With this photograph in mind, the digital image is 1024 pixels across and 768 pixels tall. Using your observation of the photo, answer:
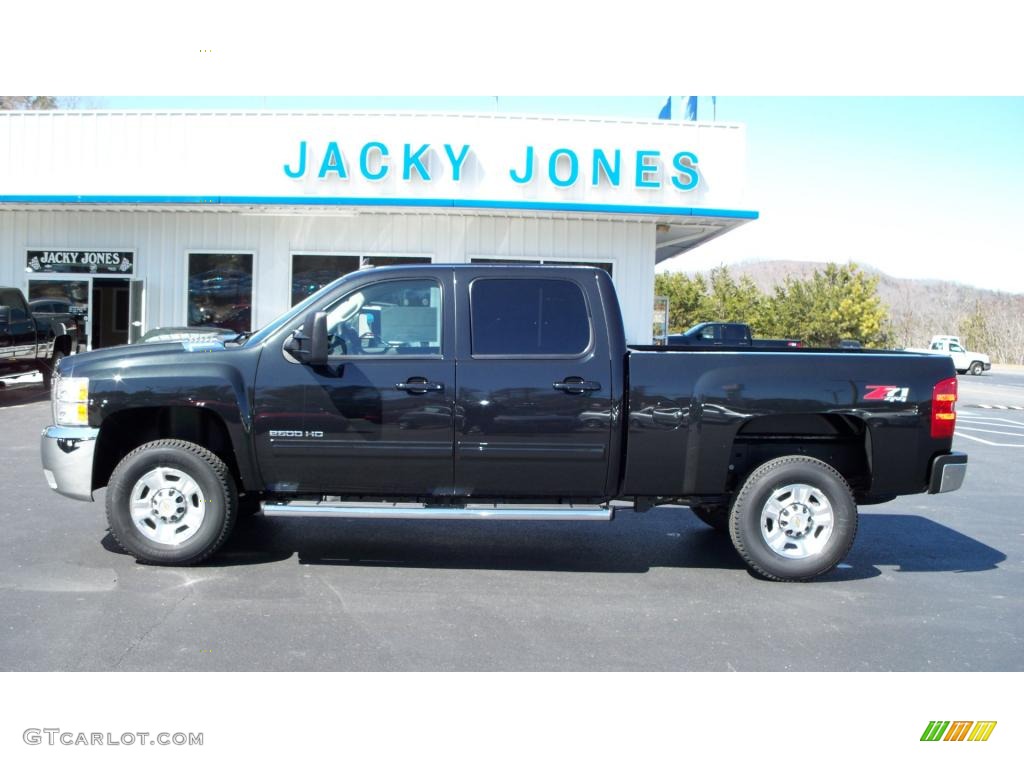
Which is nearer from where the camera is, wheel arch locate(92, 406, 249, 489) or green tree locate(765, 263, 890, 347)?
wheel arch locate(92, 406, 249, 489)

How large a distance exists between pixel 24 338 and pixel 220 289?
3.85 meters

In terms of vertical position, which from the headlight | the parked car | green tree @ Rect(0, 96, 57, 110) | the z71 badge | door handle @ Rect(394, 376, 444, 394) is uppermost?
green tree @ Rect(0, 96, 57, 110)

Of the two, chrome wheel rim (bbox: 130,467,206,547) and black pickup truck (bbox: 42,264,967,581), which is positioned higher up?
black pickup truck (bbox: 42,264,967,581)

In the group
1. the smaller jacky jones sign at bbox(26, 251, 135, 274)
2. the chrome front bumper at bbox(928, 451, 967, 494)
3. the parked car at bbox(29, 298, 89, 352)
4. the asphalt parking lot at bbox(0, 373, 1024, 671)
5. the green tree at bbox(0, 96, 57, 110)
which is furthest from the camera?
the green tree at bbox(0, 96, 57, 110)

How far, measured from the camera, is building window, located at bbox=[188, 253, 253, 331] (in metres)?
17.6

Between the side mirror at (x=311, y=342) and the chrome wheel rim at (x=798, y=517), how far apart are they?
3.06 metres

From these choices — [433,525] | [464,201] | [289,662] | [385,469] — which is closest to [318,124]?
[464,201]

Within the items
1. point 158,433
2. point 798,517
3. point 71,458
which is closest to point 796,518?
point 798,517

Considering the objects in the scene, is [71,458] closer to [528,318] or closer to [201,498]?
[201,498]

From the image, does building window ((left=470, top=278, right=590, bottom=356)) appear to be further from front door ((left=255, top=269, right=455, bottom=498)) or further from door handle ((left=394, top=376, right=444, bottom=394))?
door handle ((left=394, top=376, right=444, bottom=394))
